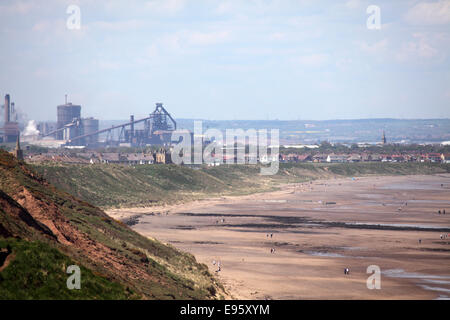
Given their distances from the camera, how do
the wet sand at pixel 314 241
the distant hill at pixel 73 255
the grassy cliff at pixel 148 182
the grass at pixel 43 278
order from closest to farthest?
the grass at pixel 43 278, the distant hill at pixel 73 255, the wet sand at pixel 314 241, the grassy cliff at pixel 148 182

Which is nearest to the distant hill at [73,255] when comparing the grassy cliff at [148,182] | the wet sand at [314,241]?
the wet sand at [314,241]

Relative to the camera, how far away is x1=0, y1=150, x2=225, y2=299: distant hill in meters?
25.7

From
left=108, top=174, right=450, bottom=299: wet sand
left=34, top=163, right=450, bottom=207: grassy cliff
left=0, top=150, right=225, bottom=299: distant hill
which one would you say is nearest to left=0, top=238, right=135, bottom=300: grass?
left=0, top=150, right=225, bottom=299: distant hill

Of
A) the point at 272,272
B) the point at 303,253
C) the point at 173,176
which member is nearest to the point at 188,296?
the point at 272,272

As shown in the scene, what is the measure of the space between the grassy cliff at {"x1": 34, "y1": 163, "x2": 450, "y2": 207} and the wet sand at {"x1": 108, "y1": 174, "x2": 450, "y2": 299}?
30.6ft

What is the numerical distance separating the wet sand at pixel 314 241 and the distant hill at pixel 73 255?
4761mm

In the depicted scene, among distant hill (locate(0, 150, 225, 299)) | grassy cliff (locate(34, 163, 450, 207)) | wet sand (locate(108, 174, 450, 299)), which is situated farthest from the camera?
grassy cliff (locate(34, 163, 450, 207))

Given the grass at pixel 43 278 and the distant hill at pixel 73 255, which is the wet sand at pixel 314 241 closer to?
the distant hill at pixel 73 255

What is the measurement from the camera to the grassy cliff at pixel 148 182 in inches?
4269

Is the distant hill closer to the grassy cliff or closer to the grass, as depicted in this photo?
the grass

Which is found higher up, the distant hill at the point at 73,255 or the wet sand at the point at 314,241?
the distant hill at the point at 73,255

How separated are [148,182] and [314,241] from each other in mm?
69991

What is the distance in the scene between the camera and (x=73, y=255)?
3164 cm
